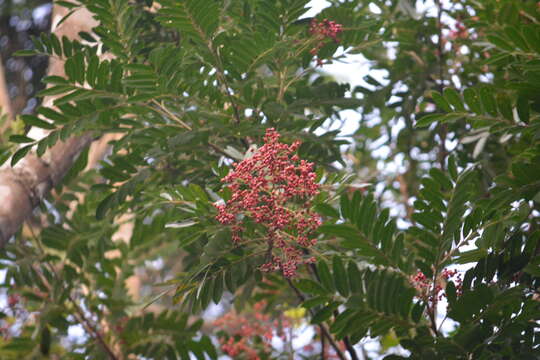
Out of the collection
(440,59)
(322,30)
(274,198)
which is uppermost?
(322,30)

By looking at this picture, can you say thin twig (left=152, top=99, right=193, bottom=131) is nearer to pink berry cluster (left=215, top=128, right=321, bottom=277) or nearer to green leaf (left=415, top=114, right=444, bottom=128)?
pink berry cluster (left=215, top=128, right=321, bottom=277)

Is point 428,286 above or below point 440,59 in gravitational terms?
below

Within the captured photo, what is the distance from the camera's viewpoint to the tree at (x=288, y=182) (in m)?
1.13

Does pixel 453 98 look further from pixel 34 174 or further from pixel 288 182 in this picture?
pixel 34 174

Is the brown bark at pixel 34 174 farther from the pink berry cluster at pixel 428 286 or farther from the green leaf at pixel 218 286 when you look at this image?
the pink berry cluster at pixel 428 286

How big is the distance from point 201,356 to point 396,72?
1059 millimetres

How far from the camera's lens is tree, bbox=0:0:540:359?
113 centimetres

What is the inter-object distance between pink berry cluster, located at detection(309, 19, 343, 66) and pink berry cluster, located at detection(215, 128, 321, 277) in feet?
1.30

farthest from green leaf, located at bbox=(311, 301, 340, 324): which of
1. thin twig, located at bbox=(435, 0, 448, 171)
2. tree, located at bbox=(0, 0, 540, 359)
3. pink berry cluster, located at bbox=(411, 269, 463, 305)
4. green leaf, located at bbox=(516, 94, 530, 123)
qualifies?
thin twig, located at bbox=(435, 0, 448, 171)

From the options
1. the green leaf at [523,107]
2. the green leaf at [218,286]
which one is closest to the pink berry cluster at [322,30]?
the green leaf at [523,107]

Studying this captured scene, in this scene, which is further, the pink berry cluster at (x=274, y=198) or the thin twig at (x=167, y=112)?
the thin twig at (x=167, y=112)

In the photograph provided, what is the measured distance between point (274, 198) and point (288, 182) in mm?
39

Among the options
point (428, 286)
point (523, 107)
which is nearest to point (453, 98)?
point (523, 107)

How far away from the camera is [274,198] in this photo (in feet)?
3.81
